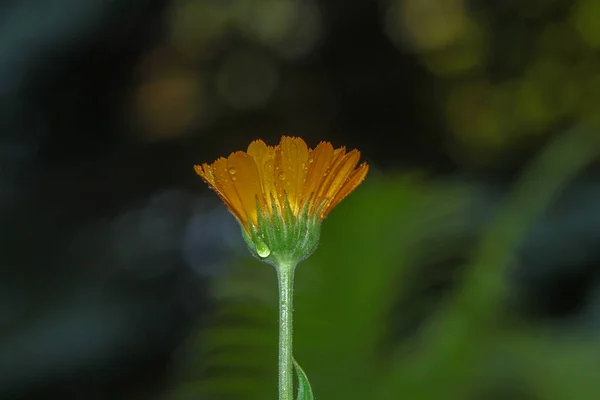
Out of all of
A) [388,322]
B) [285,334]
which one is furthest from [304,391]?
[388,322]

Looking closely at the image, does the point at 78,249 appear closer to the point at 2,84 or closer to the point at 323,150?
the point at 2,84

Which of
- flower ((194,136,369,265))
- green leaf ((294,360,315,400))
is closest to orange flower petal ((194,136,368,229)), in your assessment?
flower ((194,136,369,265))

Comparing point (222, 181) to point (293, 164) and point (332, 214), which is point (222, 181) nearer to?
point (293, 164)

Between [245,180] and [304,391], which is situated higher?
[245,180]

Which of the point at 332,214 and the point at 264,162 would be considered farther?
the point at 332,214

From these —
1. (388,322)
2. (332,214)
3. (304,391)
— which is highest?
(332,214)

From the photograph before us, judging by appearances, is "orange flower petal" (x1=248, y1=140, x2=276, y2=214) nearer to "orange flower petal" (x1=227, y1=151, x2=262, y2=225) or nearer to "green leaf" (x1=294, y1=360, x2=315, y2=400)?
"orange flower petal" (x1=227, y1=151, x2=262, y2=225)

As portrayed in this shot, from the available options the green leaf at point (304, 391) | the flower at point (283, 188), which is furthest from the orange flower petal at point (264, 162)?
the green leaf at point (304, 391)
